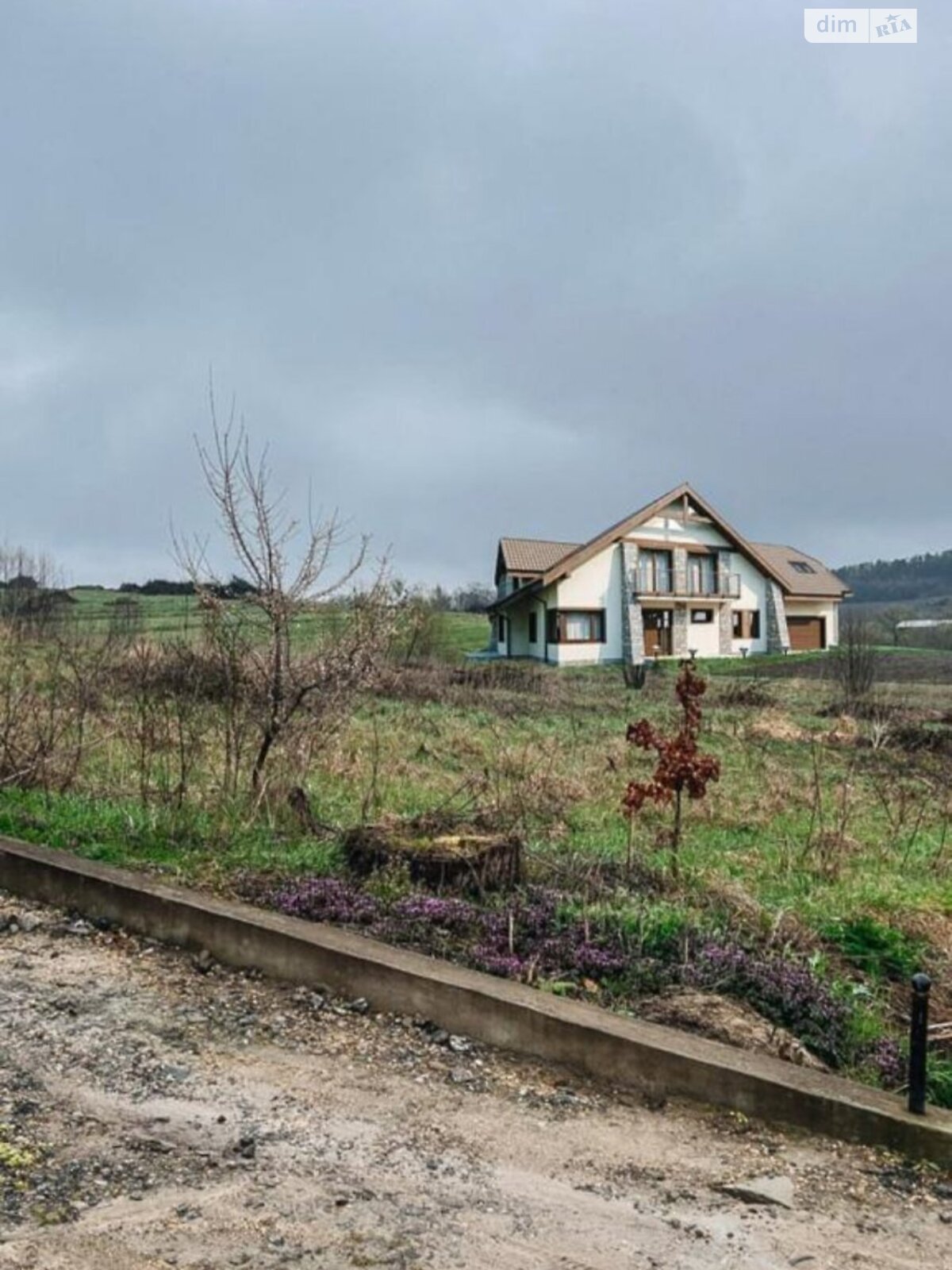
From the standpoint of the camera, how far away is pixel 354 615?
7.20 m

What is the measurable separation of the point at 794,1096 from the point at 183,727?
522 cm

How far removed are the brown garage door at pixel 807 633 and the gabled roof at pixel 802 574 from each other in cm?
140

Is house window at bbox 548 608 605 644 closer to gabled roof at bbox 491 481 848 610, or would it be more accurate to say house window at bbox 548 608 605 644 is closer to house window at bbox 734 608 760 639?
gabled roof at bbox 491 481 848 610

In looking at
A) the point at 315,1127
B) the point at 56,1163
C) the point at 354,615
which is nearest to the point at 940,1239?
the point at 315,1127

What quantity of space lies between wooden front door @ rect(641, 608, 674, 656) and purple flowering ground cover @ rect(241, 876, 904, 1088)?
3526 cm

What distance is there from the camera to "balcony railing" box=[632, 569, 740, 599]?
38.2 metres

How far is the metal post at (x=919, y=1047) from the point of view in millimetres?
2770

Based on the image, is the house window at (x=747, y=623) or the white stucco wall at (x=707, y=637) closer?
the white stucco wall at (x=707, y=637)

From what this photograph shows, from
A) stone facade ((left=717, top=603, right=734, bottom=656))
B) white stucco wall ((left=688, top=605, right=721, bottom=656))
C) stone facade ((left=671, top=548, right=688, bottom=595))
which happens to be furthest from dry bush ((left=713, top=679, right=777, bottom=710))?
stone facade ((left=717, top=603, right=734, bottom=656))

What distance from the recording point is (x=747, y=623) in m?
42.3

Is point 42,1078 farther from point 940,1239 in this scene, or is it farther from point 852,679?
point 852,679

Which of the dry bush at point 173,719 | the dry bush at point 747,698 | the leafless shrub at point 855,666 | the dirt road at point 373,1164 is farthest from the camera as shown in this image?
the leafless shrub at point 855,666

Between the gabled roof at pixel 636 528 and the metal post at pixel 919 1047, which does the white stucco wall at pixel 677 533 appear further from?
the metal post at pixel 919 1047

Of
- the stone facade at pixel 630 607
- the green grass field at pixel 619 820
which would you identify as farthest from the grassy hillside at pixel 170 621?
the stone facade at pixel 630 607
